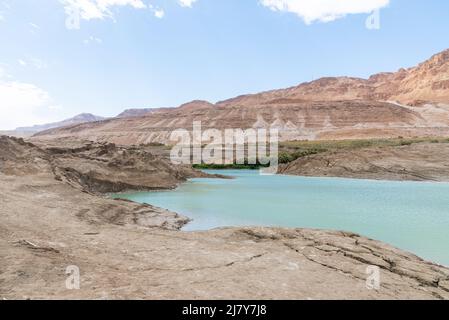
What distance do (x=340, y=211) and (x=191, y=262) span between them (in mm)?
12961

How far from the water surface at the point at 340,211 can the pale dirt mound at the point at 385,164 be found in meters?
9.50

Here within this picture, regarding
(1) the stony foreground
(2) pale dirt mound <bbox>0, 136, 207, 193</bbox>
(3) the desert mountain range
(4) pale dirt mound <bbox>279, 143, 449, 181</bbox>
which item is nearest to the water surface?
(2) pale dirt mound <bbox>0, 136, 207, 193</bbox>

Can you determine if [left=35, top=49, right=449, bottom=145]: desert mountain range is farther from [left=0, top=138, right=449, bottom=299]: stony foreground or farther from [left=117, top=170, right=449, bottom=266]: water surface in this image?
[left=0, top=138, right=449, bottom=299]: stony foreground

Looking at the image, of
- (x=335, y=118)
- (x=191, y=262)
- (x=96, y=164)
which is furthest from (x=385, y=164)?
(x=335, y=118)

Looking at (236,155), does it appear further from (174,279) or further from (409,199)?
(174,279)

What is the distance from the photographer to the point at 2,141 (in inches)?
939

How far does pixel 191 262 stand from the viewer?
23.8 ft

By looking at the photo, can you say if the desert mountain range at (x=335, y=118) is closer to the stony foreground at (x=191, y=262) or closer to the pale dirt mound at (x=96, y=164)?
the pale dirt mound at (x=96, y=164)

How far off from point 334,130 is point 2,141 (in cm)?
8769

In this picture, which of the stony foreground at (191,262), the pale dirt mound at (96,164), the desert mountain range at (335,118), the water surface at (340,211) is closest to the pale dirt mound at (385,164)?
the water surface at (340,211)

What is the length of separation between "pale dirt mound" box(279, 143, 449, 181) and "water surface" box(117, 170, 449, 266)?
950 centimetres

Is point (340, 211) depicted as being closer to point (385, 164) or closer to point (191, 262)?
point (191, 262)
